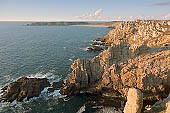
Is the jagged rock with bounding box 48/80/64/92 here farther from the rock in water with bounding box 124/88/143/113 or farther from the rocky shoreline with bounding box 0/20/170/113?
the rock in water with bounding box 124/88/143/113

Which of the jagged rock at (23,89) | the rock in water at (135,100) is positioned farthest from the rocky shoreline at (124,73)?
the rock in water at (135,100)

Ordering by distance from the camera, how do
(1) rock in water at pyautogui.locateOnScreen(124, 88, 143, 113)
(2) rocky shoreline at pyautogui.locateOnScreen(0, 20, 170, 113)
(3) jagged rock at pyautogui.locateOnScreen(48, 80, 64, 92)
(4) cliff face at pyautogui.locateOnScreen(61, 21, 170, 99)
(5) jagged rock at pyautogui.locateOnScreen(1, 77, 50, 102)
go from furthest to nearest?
1. (3) jagged rock at pyautogui.locateOnScreen(48, 80, 64, 92)
2. (5) jagged rock at pyautogui.locateOnScreen(1, 77, 50, 102)
3. (4) cliff face at pyautogui.locateOnScreen(61, 21, 170, 99)
4. (2) rocky shoreline at pyautogui.locateOnScreen(0, 20, 170, 113)
5. (1) rock in water at pyautogui.locateOnScreen(124, 88, 143, 113)

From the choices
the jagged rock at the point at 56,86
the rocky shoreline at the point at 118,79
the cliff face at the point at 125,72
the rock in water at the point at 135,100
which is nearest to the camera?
the rock in water at the point at 135,100

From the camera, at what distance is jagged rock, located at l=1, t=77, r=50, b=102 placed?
5484cm

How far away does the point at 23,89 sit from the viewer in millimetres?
56594

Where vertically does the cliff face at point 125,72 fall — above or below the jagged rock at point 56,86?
above

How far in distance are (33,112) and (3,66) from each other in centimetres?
4243

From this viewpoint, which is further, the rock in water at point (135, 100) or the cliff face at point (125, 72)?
the cliff face at point (125, 72)

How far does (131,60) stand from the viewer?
59.3 metres

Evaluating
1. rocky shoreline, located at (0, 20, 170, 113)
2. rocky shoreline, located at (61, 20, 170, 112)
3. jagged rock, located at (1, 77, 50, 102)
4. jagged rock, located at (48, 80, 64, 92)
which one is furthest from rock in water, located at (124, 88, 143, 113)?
jagged rock, located at (48, 80, 64, 92)

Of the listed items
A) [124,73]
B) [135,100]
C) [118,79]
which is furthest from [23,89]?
[135,100]

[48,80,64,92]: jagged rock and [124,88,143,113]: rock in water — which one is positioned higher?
[124,88,143,113]: rock in water

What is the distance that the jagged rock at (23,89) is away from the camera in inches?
2159

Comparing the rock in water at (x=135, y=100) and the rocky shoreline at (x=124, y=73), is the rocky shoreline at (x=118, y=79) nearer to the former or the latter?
the rocky shoreline at (x=124, y=73)
